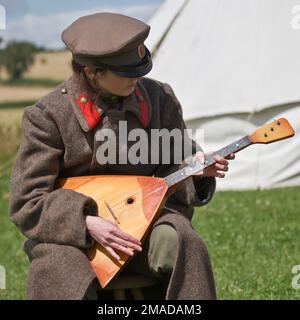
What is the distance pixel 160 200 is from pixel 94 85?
60 cm

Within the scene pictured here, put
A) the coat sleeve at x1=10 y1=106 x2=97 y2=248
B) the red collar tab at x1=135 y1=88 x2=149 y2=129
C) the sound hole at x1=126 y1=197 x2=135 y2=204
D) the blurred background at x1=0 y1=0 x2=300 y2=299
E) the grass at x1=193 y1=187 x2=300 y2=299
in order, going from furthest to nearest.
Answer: the blurred background at x1=0 y1=0 x2=300 y2=299
the grass at x1=193 y1=187 x2=300 y2=299
the red collar tab at x1=135 y1=88 x2=149 y2=129
the sound hole at x1=126 y1=197 x2=135 y2=204
the coat sleeve at x1=10 y1=106 x2=97 y2=248

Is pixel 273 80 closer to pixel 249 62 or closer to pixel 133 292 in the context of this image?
pixel 249 62

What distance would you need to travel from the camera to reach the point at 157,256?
3641 millimetres

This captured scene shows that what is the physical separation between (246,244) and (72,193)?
2694mm

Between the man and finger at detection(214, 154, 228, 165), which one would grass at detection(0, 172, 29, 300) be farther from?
finger at detection(214, 154, 228, 165)

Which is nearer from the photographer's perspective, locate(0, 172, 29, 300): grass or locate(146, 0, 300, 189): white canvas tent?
locate(0, 172, 29, 300): grass

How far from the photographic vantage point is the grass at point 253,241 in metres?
5.19

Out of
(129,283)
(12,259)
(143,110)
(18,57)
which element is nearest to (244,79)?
(12,259)

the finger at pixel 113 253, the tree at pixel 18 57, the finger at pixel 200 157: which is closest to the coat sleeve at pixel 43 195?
the finger at pixel 113 253

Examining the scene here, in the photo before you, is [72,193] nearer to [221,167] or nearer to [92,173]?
[92,173]

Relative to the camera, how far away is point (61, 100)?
3912 mm

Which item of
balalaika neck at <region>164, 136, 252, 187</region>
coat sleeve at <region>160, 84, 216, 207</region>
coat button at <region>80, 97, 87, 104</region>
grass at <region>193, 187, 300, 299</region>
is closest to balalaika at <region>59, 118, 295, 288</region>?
balalaika neck at <region>164, 136, 252, 187</region>

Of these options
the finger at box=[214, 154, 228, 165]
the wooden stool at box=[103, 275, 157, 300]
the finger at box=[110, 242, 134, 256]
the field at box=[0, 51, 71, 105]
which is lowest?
the field at box=[0, 51, 71, 105]

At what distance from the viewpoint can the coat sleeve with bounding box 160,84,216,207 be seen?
395 centimetres
